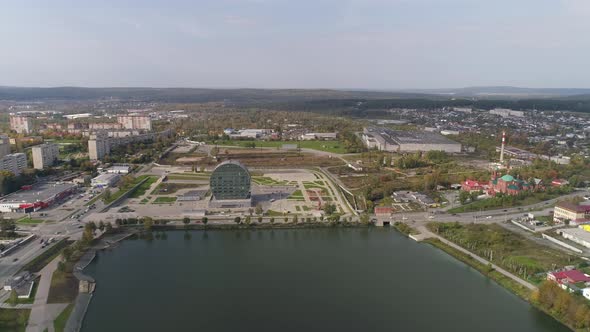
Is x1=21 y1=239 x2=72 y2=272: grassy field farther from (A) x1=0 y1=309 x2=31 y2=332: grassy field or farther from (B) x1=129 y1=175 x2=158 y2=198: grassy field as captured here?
(B) x1=129 y1=175 x2=158 y2=198: grassy field

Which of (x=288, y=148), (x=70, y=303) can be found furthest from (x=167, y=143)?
(x=70, y=303)

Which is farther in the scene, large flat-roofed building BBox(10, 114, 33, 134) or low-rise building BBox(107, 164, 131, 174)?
large flat-roofed building BBox(10, 114, 33, 134)

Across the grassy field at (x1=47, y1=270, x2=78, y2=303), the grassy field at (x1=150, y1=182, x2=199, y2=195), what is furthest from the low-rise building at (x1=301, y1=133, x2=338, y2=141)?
the grassy field at (x1=47, y1=270, x2=78, y2=303)

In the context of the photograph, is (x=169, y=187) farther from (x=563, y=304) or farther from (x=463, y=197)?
(x=563, y=304)

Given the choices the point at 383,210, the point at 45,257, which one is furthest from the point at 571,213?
the point at 45,257

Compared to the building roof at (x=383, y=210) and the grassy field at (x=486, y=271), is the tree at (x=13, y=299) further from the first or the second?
the building roof at (x=383, y=210)

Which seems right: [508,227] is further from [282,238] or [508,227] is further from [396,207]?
[282,238]

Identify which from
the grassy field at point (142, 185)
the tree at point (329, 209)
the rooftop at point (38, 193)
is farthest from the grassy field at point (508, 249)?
the rooftop at point (38, 193)
